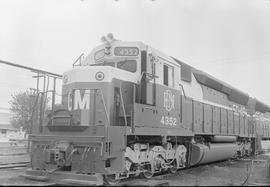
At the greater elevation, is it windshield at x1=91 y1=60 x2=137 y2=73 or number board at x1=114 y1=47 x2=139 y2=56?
number board at x1=114 y1=47 x2=139 y2=56

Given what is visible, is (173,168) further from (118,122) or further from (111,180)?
(111,180)

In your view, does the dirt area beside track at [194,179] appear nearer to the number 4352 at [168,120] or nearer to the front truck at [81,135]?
the front truck at [81,135]

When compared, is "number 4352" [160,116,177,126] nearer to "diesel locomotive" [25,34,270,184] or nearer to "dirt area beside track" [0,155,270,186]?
"diesel locomotive" [25,34,270,184]

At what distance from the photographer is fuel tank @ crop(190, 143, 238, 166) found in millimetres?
11094

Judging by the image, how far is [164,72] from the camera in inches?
377

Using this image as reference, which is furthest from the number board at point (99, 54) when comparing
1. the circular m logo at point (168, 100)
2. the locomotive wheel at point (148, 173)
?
the locomotive wheel at point (148, 173)

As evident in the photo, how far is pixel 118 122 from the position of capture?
8.23 m

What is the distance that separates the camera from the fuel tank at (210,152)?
11094 mm

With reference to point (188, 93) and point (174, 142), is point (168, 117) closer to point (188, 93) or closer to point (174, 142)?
point (174, 142)

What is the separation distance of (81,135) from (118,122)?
3.74 ft

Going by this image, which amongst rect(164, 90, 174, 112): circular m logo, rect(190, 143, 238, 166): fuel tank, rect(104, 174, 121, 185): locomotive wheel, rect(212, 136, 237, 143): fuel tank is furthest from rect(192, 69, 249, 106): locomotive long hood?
rect(104, 174, 121, 185): locomotive wheel

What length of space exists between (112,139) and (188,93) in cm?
503

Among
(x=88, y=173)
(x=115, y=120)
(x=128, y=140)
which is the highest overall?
(x=115, y=120)

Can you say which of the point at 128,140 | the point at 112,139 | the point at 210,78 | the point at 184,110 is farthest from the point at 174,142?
the point at 210,78
